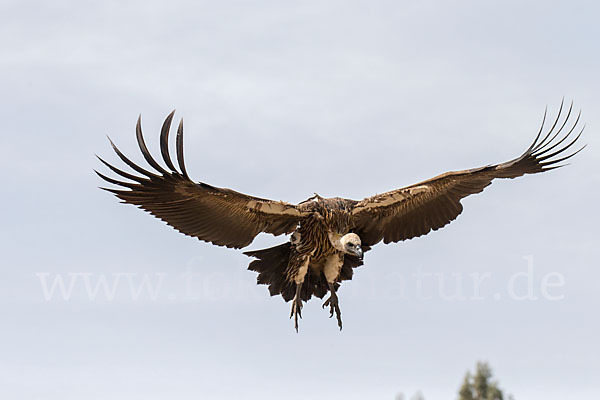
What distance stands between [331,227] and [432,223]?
7.02ft

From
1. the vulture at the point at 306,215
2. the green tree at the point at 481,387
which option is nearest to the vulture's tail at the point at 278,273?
the vulture at the point at 306,215

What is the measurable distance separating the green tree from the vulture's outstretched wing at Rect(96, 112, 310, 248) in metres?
25.4

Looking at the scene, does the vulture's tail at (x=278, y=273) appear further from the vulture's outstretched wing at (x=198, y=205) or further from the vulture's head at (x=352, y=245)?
the vulture's head at (x=352, y=245)

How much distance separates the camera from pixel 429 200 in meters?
15.8

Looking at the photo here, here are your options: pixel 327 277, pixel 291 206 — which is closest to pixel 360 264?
pixel 327 277

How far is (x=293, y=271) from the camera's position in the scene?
1477 centimetres

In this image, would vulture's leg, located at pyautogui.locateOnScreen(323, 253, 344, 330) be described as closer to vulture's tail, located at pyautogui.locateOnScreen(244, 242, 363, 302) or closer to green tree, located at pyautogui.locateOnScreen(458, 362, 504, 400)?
vulture's tail, located at pyautogui.locateOnScreen(244, 242, 363, 302)

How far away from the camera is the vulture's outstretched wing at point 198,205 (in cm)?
1370

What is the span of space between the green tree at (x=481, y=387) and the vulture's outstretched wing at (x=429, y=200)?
23.7 m

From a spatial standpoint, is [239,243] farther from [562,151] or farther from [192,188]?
[562,151]

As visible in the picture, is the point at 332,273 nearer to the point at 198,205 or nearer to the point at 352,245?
the point at 352,245

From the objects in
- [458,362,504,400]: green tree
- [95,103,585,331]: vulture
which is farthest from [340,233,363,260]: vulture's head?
[458,362,504,400]: green tree

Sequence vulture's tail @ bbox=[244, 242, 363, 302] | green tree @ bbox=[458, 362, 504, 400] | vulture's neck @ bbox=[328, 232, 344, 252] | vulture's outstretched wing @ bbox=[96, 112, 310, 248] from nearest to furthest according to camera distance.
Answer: vulture's outstretched wing @ bbox=[96, 112, 310, 248]
vulture's neck @ bbox=[328, 232, 344, 252]
vulture's tail @ bbox=[244, 242, 363, 302]
green tree @ bbox=[458, 362, 504, 400]

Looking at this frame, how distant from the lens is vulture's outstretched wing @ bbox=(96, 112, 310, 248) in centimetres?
1370
